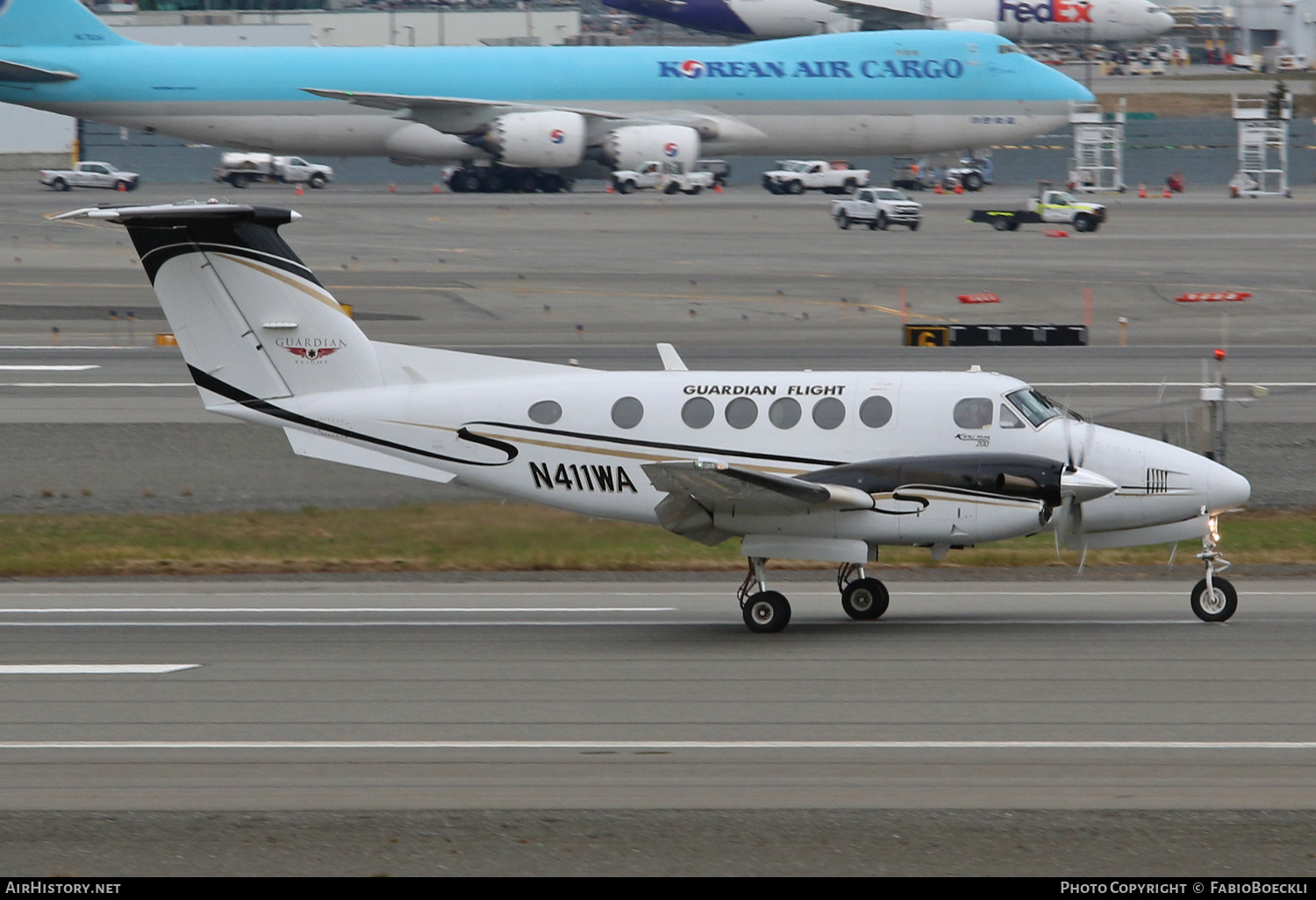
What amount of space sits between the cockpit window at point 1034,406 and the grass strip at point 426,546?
4.58 meters

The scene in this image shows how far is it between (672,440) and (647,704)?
150 inches

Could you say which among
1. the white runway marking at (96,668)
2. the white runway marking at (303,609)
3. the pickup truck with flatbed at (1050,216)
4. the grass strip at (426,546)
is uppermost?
the pickup truck with flatbed at (1050,216)

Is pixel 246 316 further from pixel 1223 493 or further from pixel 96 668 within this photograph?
pixel 1223 493

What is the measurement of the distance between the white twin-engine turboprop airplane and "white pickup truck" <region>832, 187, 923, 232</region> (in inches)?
1612

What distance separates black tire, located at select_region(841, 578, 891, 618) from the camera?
51.1 ft

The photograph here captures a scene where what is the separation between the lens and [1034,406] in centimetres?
1531

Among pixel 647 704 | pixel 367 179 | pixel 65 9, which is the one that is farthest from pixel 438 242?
pixel 647 704

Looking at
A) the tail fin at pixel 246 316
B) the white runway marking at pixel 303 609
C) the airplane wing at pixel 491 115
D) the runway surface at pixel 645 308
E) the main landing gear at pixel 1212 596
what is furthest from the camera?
the airplane wing at pixel 491 115

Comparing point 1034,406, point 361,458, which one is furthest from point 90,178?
point 1034,406

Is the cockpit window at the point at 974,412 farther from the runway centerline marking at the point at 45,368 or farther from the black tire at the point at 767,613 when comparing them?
the runway centerline marking at the point at 45,368

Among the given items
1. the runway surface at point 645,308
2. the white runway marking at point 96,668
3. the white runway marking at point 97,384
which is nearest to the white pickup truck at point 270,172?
the runway surface at point 645,308

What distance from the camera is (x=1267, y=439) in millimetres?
25484

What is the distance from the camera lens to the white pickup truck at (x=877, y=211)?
185 feet

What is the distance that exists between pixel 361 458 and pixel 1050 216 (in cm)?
4665
